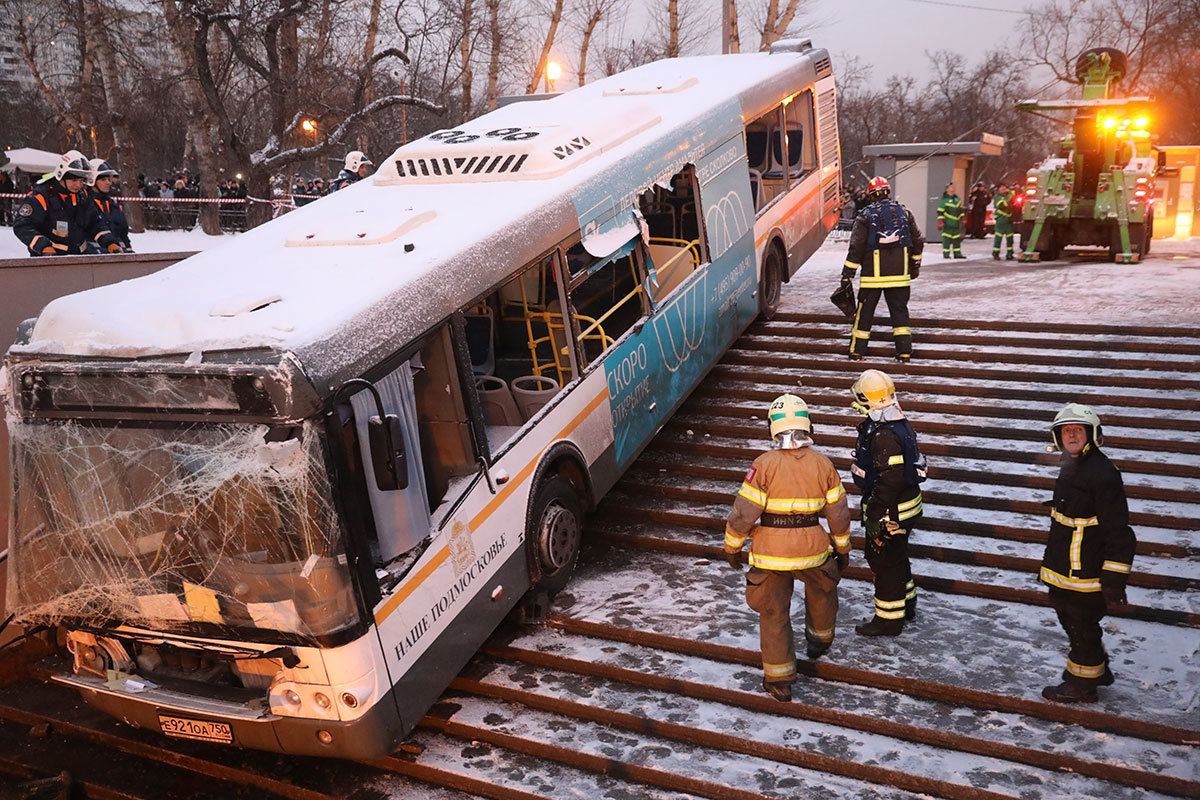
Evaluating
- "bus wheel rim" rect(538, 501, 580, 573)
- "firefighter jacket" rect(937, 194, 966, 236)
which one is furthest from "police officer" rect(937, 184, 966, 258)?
"bus wheel rim" rect(538, 501, 580, 573)

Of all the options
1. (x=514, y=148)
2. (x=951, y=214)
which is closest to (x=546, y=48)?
(x=951, y=214)

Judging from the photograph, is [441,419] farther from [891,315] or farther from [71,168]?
[71,168]

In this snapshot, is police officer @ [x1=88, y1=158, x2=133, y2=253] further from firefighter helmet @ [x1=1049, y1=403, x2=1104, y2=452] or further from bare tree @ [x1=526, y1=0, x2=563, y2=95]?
bare tree @ [x1=526, y1=0, x2=563, y2=95]

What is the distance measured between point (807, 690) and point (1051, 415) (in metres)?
4.11

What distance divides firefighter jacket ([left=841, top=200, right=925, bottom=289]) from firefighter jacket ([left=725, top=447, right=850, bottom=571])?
4395 millimetres

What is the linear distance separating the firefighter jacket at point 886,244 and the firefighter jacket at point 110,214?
25.5ft

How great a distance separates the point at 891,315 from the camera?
30.7ft

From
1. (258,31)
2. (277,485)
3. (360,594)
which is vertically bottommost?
(360,594)

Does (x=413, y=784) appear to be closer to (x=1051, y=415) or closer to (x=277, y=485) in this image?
(x=277, y=485)

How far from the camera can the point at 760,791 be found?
4.98 metres

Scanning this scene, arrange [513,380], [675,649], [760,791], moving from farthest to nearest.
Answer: [513,380]
[675,649]
[760,791]

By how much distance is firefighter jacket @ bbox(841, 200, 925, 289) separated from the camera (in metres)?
9.08

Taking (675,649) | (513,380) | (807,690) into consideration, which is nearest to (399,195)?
(513,380)

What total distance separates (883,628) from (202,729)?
13.0 feet
